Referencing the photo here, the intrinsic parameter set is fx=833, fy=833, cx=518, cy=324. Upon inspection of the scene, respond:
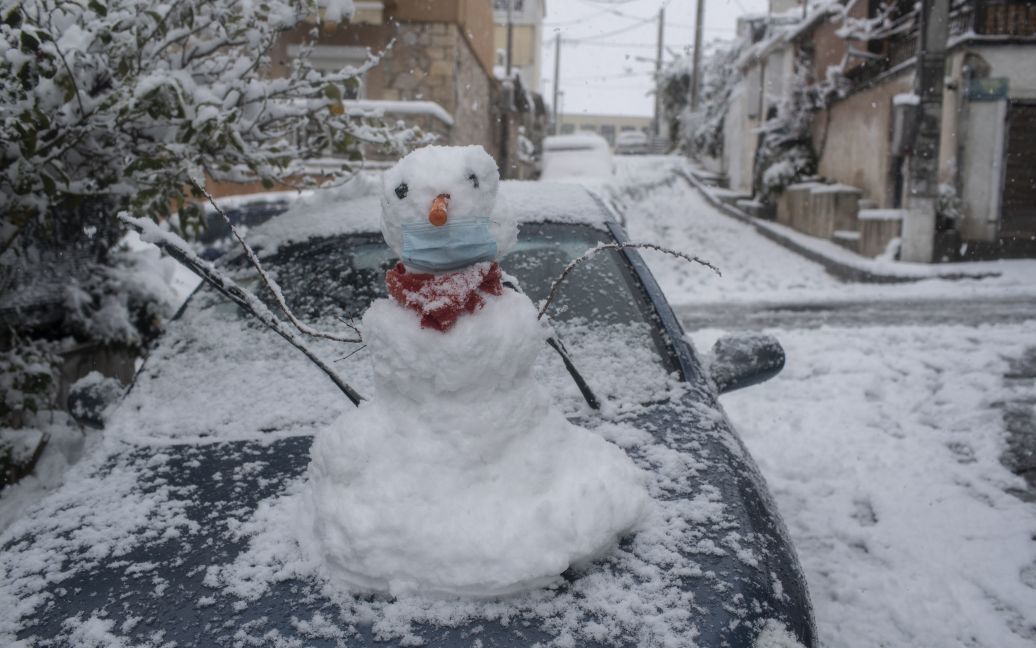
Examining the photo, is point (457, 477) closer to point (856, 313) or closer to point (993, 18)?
point (856, 313)

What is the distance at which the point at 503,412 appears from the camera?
58.5 inches

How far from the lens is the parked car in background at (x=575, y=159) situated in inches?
811

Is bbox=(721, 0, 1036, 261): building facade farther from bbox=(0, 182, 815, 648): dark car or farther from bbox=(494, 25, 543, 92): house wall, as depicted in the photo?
bbox=(494, 25, 543, 92): house wall

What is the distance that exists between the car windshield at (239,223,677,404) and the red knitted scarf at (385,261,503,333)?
0.66m

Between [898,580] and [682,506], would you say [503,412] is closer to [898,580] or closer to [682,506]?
[682,506]

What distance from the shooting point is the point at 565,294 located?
2.44 m

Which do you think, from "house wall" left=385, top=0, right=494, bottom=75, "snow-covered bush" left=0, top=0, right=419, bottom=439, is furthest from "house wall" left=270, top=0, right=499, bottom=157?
"snow-covered bush" left=0, top=0, right=419, bottom=439

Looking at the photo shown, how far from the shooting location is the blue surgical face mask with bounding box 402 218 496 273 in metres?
1.45

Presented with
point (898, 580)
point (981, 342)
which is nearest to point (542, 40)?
point (981, 342)

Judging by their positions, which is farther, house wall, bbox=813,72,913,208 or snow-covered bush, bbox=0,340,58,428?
house wall, bbox=813,72,913,208

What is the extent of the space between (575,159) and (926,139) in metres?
11.6

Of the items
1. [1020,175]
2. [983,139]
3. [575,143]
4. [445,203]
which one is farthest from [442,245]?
[575,143]

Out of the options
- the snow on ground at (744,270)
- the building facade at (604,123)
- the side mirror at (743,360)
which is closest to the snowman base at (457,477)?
the side mirror at (743,360)

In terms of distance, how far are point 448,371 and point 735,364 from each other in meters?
1.13
